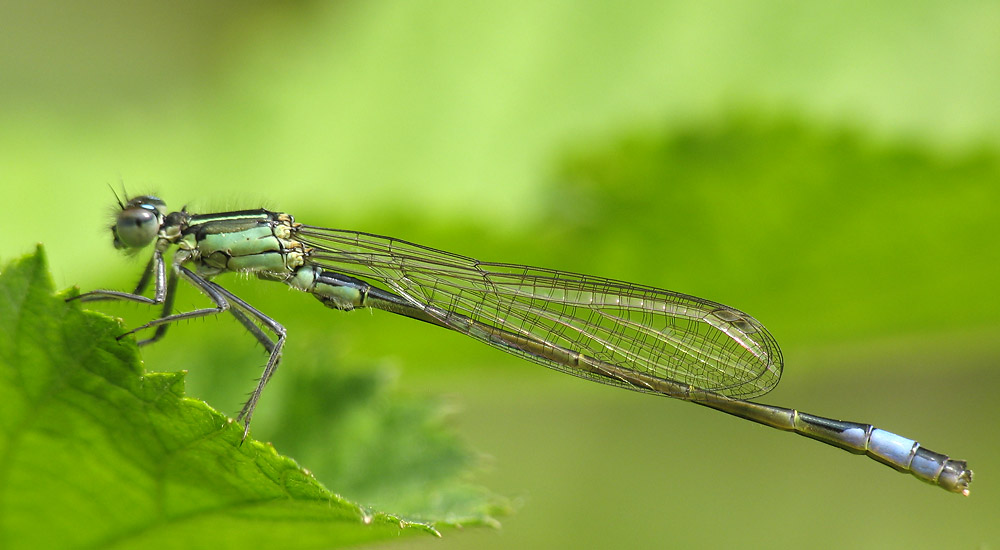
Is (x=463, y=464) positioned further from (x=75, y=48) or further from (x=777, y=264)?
(x=75, y=48)

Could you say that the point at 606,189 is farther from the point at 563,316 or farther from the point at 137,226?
the point at 137,226

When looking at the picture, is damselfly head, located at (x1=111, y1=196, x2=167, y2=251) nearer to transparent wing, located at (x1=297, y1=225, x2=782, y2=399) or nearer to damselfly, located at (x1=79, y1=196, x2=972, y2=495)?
damselfly, located at (x1=79, y1=196, x2=972, y2=495)

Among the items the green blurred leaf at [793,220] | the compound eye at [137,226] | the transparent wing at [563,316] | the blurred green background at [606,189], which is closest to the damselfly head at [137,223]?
the compound eye at [137,226]

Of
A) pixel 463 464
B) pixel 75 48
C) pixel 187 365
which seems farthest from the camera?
pixel 75 48

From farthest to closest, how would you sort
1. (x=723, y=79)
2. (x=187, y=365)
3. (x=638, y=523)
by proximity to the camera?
(x=723, y=79), (x=638, y=523), (x=187, y=365)

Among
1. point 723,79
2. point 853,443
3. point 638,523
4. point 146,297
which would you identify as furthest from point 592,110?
point 146,297

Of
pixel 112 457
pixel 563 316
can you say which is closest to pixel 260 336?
pixel 563 316
